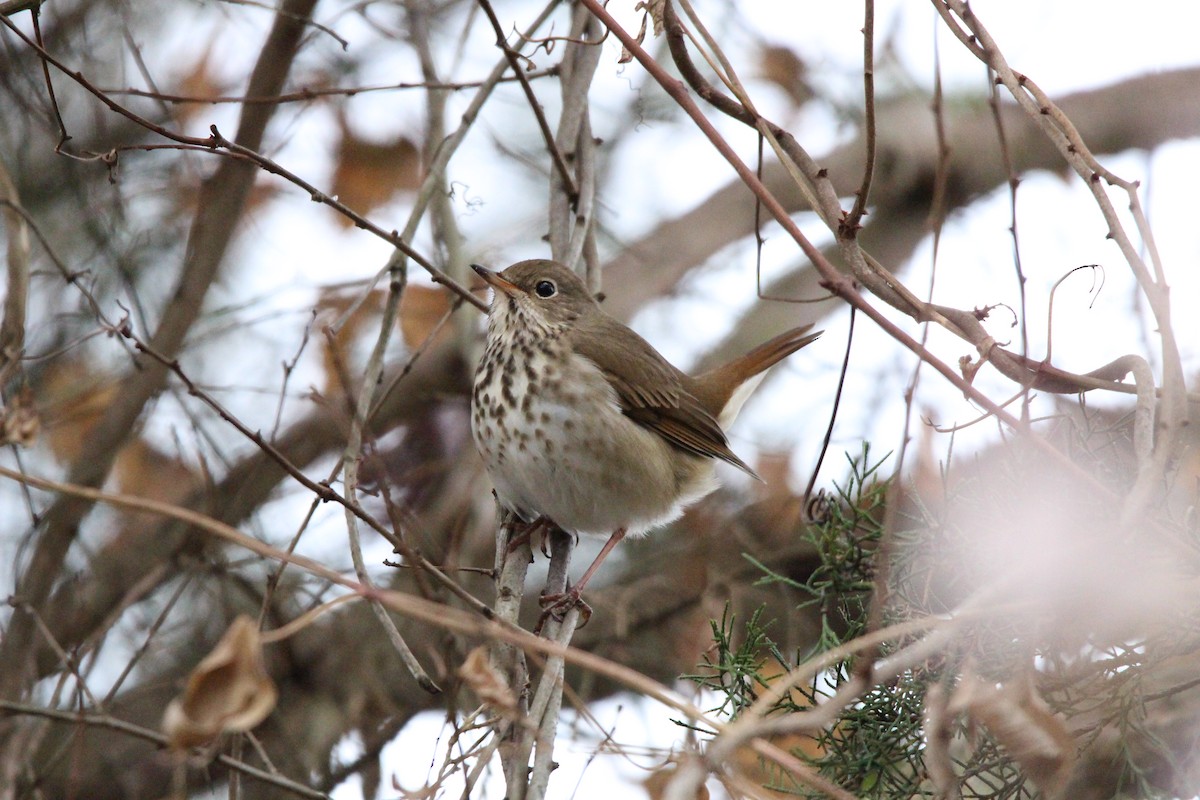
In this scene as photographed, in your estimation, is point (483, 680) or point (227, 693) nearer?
point (227, 693)

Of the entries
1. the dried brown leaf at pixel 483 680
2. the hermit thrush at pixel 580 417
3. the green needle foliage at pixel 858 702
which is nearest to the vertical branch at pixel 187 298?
the hermit thrush at pixel 580 417

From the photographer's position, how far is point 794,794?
9.14ft

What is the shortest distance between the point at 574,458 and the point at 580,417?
0.55 ft

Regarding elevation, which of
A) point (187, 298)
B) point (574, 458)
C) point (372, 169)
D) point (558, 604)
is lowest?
point (558, 604)

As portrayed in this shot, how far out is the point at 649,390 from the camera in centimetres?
454

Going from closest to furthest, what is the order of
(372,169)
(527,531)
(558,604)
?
(558,604) < (527,531) < (372,169)

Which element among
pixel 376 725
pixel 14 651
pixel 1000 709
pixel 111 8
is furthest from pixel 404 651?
pixel 111 8

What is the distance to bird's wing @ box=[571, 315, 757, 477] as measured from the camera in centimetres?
442

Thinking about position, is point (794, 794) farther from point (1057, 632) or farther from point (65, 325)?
point (65, 325)

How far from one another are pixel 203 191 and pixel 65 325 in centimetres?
97

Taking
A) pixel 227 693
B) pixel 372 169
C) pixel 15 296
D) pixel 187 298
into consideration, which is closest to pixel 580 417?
pixel 187 298

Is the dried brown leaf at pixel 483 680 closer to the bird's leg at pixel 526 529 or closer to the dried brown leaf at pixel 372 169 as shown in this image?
the bird's leg at pixel 526 529

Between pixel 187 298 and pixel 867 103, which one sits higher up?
pixel 187 298

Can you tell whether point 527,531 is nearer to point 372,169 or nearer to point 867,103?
point 867,103
